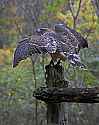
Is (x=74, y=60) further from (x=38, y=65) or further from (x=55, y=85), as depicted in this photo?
(x=38, y=65)

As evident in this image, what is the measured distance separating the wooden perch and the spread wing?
1.11 ft

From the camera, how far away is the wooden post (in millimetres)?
2736

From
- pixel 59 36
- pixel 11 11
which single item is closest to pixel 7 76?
pixel 11 11

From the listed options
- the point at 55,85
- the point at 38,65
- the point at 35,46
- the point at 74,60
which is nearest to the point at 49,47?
the point at 35,46

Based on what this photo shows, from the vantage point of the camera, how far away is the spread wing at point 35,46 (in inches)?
105

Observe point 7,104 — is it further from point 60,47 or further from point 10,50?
point 60,47

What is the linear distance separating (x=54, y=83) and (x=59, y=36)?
0.44 meters

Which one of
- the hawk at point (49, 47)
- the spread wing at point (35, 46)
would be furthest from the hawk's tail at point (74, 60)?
the spread wing at point (35, 46)

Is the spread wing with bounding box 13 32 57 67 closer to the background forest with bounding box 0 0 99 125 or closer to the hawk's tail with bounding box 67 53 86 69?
the hawk's tail with bounding box 67 53 86 69

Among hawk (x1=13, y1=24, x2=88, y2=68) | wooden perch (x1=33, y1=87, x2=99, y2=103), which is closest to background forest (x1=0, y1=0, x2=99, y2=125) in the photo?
hawk (x1=13, y1=24, x2=88, y2=68)

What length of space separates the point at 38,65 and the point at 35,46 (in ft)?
14.6

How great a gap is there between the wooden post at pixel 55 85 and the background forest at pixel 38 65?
356cm

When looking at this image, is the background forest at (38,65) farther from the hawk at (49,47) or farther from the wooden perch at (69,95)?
the wooden perch at (69,95)

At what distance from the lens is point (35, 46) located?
2695 mm
